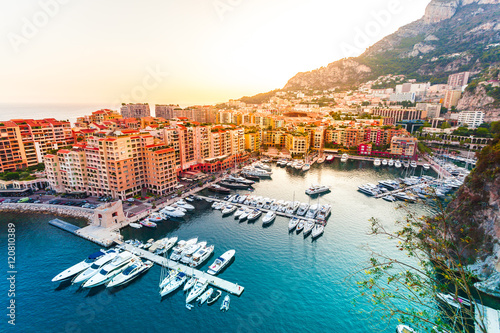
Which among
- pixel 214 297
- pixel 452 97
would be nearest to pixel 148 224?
pixel 214 297

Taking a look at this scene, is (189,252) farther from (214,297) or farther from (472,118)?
(472,118)

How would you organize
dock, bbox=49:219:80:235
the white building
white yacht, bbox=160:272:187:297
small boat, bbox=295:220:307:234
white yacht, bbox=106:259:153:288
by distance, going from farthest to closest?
1. the white building
2. small boat, bbox=295:220:307:234
3. dock, bbox=49:219:80:235
4. white yacht, bbox=106:259:153:288
5. white yacht, bbox=160:272:187:297

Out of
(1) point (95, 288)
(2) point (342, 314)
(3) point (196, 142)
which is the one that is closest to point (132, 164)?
(3) point (196, 142)

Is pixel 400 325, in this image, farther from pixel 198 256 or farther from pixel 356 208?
pixel 356 208

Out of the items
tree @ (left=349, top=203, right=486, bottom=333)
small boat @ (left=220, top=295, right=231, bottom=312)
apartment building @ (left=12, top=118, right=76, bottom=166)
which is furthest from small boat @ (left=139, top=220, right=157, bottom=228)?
apartment building @ (left=12, top=118, right=76, bottom=166)

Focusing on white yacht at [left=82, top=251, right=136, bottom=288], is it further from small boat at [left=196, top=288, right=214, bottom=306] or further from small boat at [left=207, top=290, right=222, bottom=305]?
small boat at [left=207, top=290, right=222, bottom=305]

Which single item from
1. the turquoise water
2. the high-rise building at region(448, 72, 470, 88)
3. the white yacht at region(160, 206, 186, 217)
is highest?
the high-rise building at region(448, 72, 470, 88)
